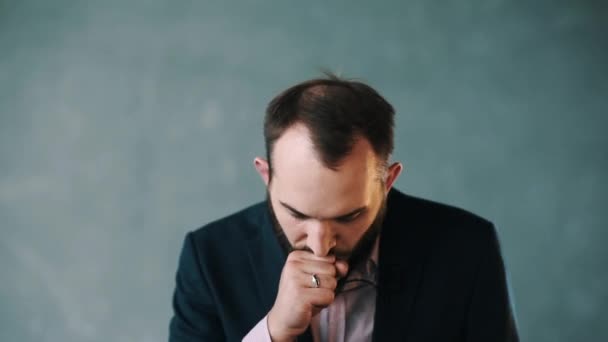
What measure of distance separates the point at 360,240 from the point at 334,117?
305 mm

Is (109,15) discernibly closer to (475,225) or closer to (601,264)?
(475,225)

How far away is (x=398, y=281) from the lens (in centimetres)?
178

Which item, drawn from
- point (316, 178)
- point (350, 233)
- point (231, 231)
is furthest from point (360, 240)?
point (231, 231)

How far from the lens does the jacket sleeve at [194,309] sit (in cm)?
180

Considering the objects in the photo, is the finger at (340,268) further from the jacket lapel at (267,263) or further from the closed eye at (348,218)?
the jacket lapel at (267,263)

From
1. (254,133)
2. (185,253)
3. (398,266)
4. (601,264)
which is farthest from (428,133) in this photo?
(185,253)

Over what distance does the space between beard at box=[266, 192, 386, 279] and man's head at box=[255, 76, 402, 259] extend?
0.02 meters

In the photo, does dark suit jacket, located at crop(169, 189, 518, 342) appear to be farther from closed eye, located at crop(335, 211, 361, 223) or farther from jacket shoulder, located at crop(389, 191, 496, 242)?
closed eye, located at crop(335, 211, 361, 223)

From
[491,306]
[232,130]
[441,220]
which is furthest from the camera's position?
[232,130]

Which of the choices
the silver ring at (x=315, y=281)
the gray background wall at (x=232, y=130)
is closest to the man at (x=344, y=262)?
the silver ring at (x=315, y=281)

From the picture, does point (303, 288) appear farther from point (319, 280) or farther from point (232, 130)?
point (232, 130)

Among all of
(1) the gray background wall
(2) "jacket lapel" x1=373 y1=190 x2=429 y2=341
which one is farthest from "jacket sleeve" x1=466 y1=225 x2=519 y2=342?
(1) the gray background wall

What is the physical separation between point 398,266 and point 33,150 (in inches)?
56.9

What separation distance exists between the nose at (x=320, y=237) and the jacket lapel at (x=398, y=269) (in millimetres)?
285
